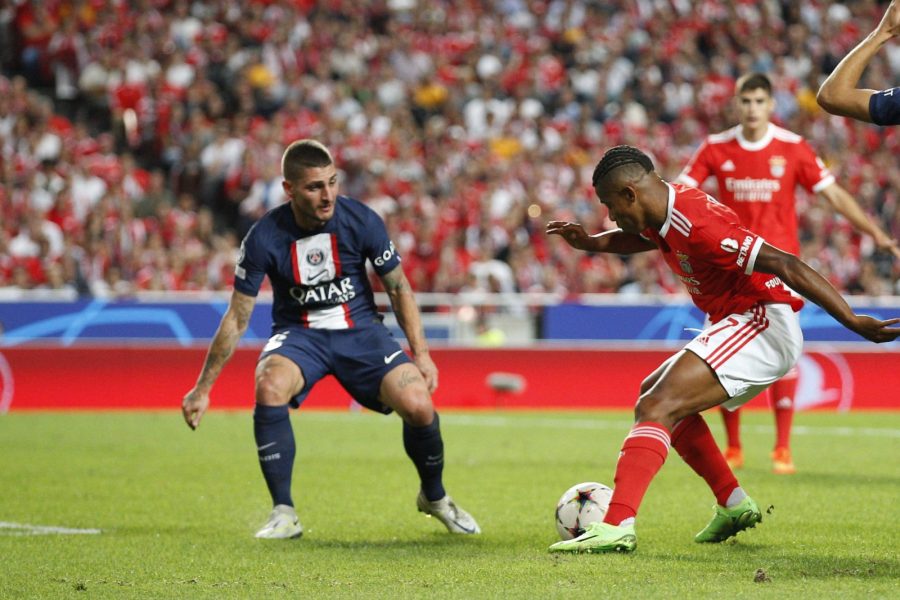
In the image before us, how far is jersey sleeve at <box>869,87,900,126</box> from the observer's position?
527 centimetres

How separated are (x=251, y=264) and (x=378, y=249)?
0.68m

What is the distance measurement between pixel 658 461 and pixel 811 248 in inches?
639

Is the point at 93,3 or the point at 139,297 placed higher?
the point at 93,3

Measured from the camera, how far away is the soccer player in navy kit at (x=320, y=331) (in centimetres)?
693

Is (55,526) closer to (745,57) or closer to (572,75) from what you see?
(572,75)

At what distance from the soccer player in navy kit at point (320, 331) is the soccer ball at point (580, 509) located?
685mm

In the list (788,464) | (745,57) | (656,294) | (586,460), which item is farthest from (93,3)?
(788,464)

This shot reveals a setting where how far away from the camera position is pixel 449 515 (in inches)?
281

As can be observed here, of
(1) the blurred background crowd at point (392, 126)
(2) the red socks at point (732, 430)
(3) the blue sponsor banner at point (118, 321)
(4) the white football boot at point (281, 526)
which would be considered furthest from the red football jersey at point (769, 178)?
(1) the blurred background crowd at point (392, 126)

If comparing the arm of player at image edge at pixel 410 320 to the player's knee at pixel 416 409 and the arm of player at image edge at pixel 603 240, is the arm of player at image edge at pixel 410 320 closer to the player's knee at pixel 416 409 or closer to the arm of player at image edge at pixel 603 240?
the player's knee at pixel 416 409

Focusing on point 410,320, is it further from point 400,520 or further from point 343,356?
point 400,520

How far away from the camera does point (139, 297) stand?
1788 centimetres

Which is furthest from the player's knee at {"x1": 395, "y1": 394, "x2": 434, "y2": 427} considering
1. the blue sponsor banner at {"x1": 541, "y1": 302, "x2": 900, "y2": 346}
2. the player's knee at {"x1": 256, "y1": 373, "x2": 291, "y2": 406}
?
the blue sponsor banner at {"x1": 541, "y1": 302, "x2": 900, "y2": 346}

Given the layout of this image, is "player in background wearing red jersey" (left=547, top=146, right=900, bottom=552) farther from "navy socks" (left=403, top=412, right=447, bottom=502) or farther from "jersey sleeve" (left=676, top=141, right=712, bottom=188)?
"jersey sleeve" (left=676, top=141, right=712, bottom=188)
